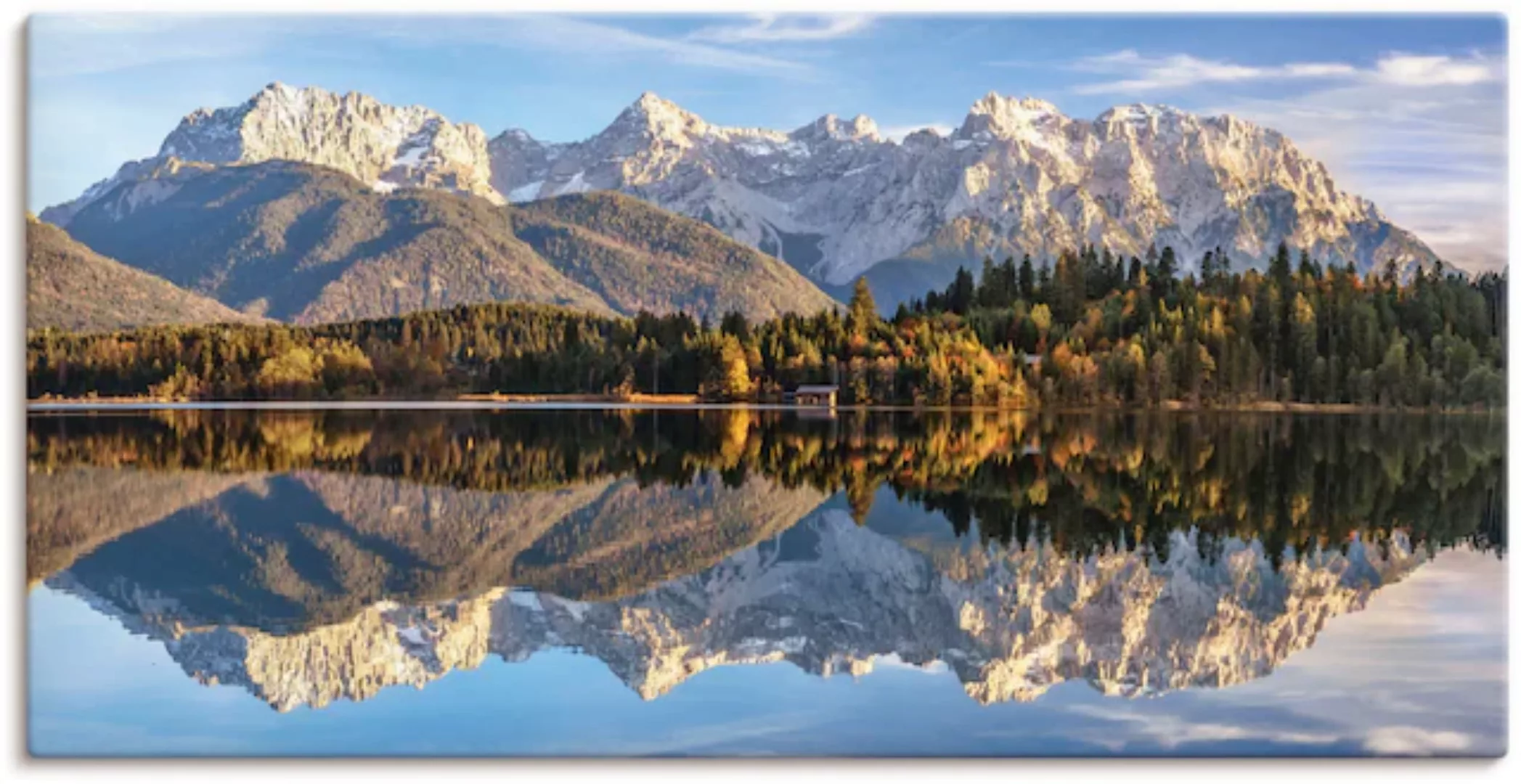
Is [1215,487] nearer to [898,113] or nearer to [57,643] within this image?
[898,113]

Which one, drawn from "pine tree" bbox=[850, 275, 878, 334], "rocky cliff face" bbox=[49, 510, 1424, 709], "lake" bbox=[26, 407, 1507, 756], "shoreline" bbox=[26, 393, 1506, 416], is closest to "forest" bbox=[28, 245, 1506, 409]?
"pine tree" bbox=[850, 275, 878, 334]

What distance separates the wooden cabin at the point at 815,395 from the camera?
9075cm

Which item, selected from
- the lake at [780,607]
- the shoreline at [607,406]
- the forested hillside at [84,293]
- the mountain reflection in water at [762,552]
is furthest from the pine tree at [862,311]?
the lake at [780,607]

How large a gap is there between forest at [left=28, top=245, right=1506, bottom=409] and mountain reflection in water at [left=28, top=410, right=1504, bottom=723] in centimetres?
268

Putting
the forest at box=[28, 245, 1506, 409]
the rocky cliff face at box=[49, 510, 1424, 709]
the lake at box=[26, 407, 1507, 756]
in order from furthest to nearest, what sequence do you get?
the forest at box=[28, 245, 1506, 409] < the rocky cliff face at box=[49, 510, 1424, 709] < the lake at box=[26, 407, 1507, 756]

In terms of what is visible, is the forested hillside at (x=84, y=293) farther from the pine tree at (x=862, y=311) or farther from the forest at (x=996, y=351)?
the pine tree at (x=862, y=311)

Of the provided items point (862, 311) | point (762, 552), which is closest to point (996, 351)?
point (862, 311)

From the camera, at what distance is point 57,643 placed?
59.2 ft

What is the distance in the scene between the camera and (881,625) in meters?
20.6

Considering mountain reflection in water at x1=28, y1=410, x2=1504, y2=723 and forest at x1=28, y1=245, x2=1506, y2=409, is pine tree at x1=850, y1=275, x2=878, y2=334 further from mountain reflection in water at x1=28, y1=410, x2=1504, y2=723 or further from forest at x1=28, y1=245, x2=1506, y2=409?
mountain reflection in water at x1=28, y1=410, x2=1504, y2=723

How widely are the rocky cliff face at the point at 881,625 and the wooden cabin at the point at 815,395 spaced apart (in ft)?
214

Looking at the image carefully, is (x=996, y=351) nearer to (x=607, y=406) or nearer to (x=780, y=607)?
(x=607, y=406)

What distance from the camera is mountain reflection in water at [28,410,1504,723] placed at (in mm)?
18750

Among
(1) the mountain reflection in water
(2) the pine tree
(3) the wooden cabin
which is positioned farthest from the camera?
(2) the pine tree
